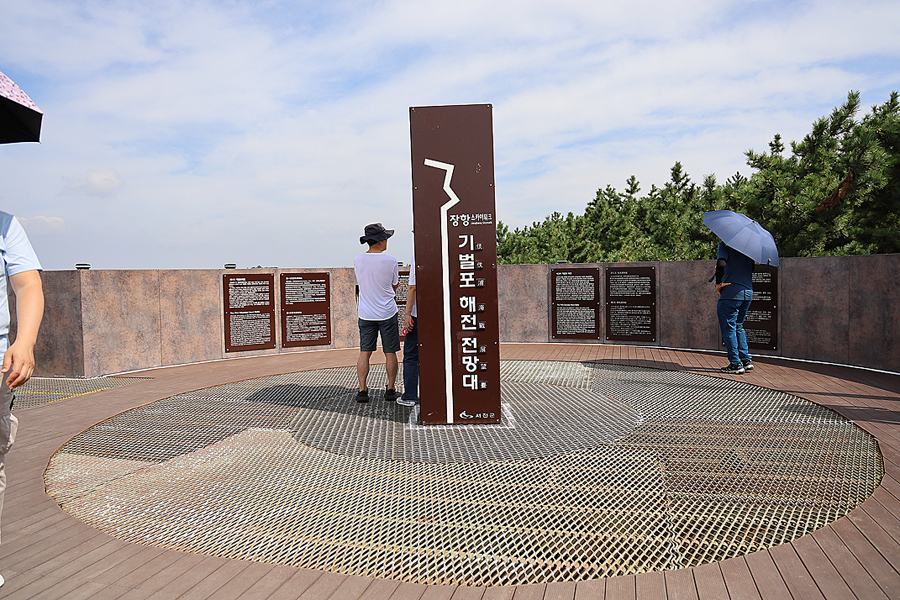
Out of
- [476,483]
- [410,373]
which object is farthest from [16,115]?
[410,373]

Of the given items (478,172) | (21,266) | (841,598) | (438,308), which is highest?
(478,172)

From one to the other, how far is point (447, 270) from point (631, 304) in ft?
22.5

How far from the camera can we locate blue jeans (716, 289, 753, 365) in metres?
8.38

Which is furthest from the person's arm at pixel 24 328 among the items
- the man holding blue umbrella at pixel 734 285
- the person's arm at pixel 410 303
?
the man holding blue umbrella at pixel 734 285

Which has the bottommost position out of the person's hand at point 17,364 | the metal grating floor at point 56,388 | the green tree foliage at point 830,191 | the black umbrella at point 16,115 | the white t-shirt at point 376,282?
the metal grating floor at point 56,388

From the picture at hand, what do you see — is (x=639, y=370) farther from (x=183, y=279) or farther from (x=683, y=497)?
(x=183, y=279)

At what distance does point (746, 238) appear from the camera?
7.86 meters

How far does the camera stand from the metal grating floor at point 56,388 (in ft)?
23.7

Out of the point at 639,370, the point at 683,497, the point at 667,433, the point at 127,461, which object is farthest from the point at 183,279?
the point at 683,497

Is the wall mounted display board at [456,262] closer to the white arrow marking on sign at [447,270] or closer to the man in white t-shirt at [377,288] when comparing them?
the white arrow marking on sign at [447,270]

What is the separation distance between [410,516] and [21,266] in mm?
2294

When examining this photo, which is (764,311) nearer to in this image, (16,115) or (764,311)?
(764,311)

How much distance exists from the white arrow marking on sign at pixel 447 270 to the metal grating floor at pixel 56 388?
4968 mm

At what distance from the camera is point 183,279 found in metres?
10.1
